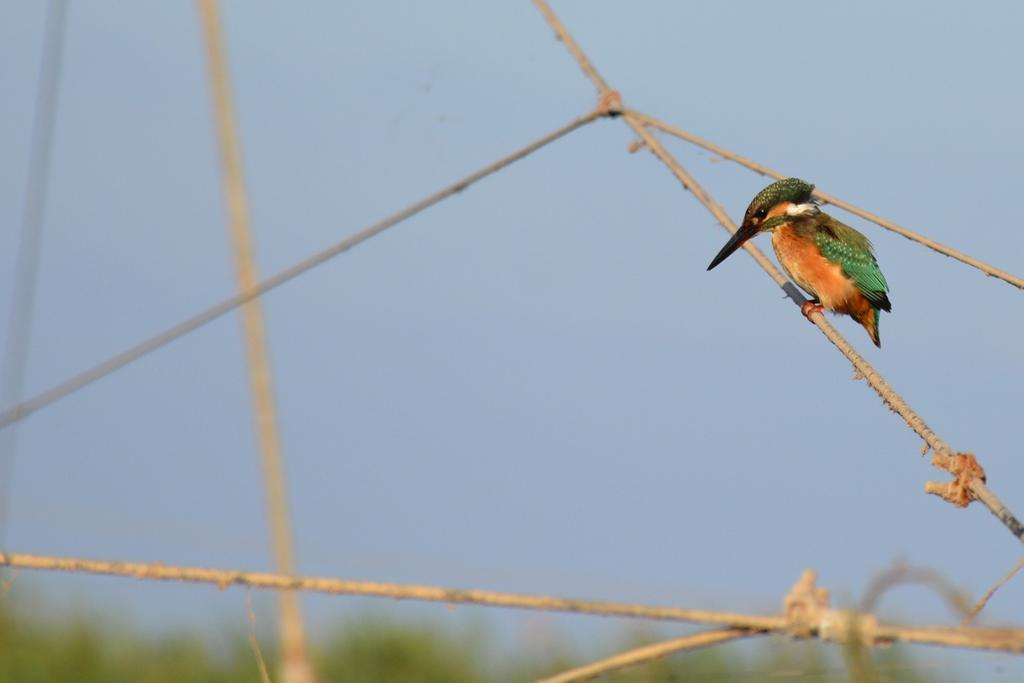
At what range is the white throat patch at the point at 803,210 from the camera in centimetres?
885

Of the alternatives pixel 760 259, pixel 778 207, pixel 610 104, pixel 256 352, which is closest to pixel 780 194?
pixel 778 207

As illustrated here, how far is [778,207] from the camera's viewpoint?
8836 mm

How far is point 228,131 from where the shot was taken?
4039mm

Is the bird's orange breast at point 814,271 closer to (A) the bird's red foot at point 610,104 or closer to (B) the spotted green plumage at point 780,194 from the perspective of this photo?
(B) the spotted green plumage at point 780,194

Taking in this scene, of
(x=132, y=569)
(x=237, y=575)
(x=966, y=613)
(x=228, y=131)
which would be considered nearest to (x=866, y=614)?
(x=966, y=613)

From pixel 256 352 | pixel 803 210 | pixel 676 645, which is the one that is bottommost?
pixel 676 645

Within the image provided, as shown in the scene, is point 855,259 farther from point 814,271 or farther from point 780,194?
point 780,194

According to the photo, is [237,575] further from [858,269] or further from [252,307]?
[858,269]

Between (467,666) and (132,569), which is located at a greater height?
(467,666)

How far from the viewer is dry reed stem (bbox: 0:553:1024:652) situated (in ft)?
7.28

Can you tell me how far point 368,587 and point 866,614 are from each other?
916 millimetres

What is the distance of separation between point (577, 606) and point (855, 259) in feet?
21.6

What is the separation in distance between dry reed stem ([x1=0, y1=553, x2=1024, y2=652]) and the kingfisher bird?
19.5 ft

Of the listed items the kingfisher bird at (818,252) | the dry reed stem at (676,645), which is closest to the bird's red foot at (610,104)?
the dry reed stem at (676,645)
